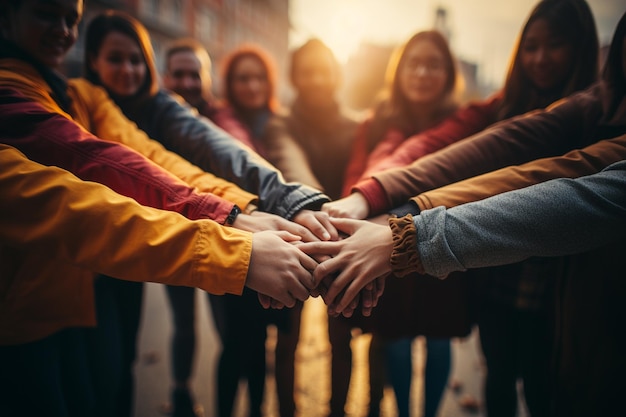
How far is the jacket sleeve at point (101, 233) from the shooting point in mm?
1048

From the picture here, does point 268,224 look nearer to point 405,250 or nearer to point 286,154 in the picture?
point 405,250

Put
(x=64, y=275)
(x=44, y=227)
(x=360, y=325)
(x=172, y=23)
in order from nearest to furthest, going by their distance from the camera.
Answer: (x=44, y=227) → (x=64, y=275) → (x=360, y=325) → (x=172, y=23)

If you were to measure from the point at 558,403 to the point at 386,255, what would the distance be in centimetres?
102

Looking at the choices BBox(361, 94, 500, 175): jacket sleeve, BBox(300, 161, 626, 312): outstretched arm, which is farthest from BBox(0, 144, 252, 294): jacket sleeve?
BBox(361, 94, 500, 175): jacket sleeve

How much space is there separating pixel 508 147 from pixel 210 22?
21.9 meters

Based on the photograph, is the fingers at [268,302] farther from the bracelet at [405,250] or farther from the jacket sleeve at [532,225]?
the jacket sleeve at [532,225]

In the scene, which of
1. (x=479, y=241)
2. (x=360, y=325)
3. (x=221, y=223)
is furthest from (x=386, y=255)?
(x=221, y=223)

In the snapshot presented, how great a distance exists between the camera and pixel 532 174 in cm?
125

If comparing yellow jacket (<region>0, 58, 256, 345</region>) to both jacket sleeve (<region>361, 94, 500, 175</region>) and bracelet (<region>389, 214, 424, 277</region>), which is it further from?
jacket sleeve (<region>361, 94, 500, 175</region>)

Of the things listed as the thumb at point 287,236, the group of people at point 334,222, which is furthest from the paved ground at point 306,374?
the thumb at point 287,236

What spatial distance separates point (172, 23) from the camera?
15.9 metres

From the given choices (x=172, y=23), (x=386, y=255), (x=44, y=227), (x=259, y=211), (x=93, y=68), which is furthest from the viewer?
(x=172, y=23)

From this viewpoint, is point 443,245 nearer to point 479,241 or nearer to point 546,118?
point 479,241

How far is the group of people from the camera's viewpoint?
109 cm
